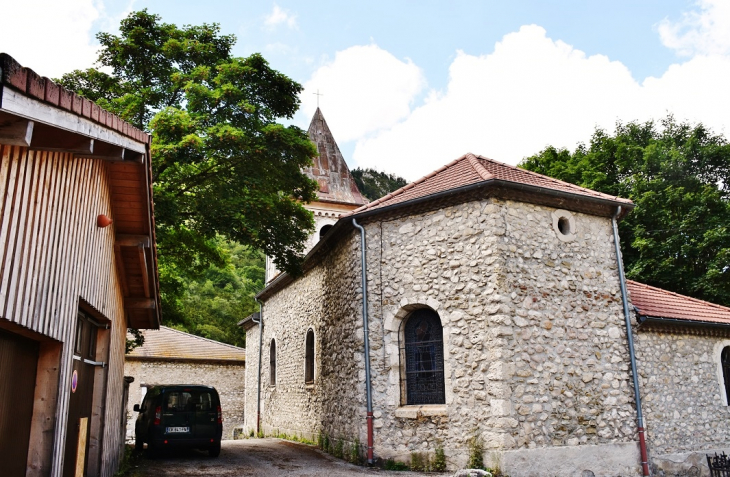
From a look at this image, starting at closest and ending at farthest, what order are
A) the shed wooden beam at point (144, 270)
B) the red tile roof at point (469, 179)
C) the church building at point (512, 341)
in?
the shed wooden beam at point (144, 270), the church building at point (512, 341), the red tile roof at point (469, 179)

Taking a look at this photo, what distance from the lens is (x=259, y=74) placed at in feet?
43.4

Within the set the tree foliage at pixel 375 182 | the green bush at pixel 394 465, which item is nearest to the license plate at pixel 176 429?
the green bush at pixel 394 465

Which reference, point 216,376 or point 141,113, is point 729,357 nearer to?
point 141,113

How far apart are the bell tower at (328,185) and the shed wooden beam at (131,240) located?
1556 centimetres

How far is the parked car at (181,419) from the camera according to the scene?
11.8 m

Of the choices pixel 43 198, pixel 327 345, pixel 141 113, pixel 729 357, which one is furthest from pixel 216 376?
pixel 43 198

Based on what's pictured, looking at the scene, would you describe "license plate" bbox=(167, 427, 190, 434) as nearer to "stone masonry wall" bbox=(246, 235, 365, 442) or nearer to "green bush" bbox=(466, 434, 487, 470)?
"stone masonry wall" bbox=(246, 235, 365, 442)

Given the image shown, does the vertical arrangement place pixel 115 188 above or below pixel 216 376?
above

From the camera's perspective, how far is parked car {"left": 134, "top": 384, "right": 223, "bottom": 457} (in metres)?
11.8

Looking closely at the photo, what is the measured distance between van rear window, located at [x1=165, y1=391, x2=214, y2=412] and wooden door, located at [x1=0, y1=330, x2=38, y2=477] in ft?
25.8

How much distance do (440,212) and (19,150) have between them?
8.72 meters

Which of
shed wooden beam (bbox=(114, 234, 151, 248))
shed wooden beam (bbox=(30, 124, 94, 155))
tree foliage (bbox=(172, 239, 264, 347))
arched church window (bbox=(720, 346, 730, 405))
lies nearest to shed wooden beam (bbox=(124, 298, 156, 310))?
shed wooden beam (bbox=(114, 234, 151, 248))

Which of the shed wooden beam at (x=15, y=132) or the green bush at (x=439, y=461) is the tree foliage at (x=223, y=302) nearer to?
the green bush at (x=439, y=461)

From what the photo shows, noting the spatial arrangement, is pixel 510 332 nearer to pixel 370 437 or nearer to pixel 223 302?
pixel 370 437
